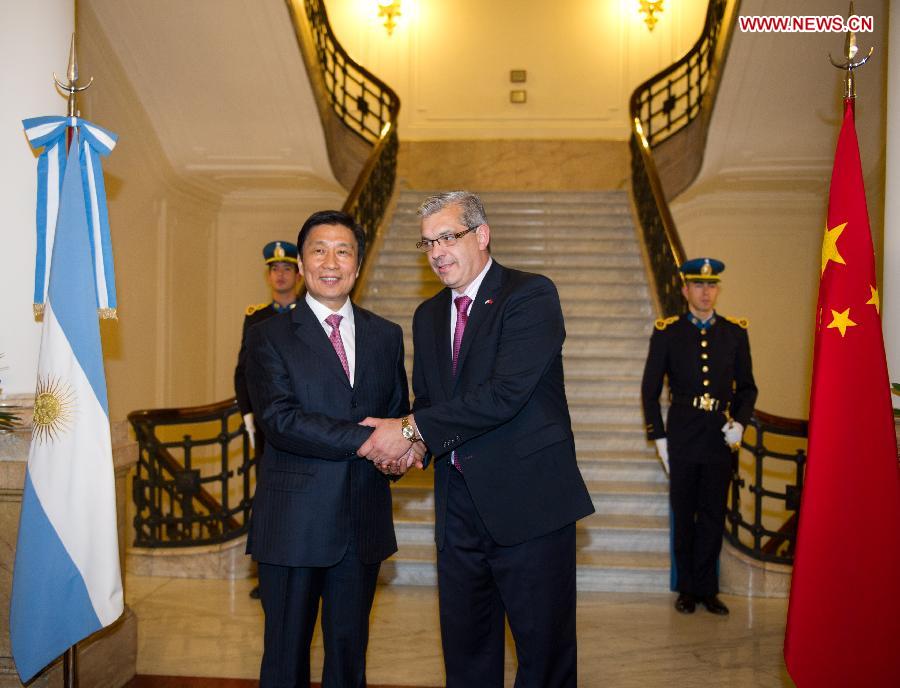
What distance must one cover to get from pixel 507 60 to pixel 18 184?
946 cm

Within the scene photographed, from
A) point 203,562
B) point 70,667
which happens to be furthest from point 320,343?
point 203,562

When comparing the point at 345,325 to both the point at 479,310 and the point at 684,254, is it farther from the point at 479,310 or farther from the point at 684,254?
the point at 684,254

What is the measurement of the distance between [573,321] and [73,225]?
5.17 metres

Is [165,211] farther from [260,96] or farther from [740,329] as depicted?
[740,329]

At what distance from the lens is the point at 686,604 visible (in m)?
4.45

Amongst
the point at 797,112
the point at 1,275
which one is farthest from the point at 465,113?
Result: the point at 1,275

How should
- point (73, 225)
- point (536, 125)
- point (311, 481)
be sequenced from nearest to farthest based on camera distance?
point (311, 481) < point (73, 225) < point (536, 125)

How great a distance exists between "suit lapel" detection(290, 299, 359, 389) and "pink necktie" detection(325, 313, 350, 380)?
0.04 m

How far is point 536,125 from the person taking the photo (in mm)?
11500

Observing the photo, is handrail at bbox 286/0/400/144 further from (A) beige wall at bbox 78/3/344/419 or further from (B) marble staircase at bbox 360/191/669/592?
(B) marble staircase at bbox 360/191/669/592

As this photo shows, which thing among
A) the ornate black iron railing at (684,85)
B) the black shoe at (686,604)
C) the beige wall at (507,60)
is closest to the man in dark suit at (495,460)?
the black shoe at (686,604)

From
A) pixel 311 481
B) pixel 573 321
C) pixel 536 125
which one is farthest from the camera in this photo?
pixel 536 125

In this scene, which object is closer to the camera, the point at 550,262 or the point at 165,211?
the point at 550,262

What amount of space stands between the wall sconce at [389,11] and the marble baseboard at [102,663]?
989 cm
